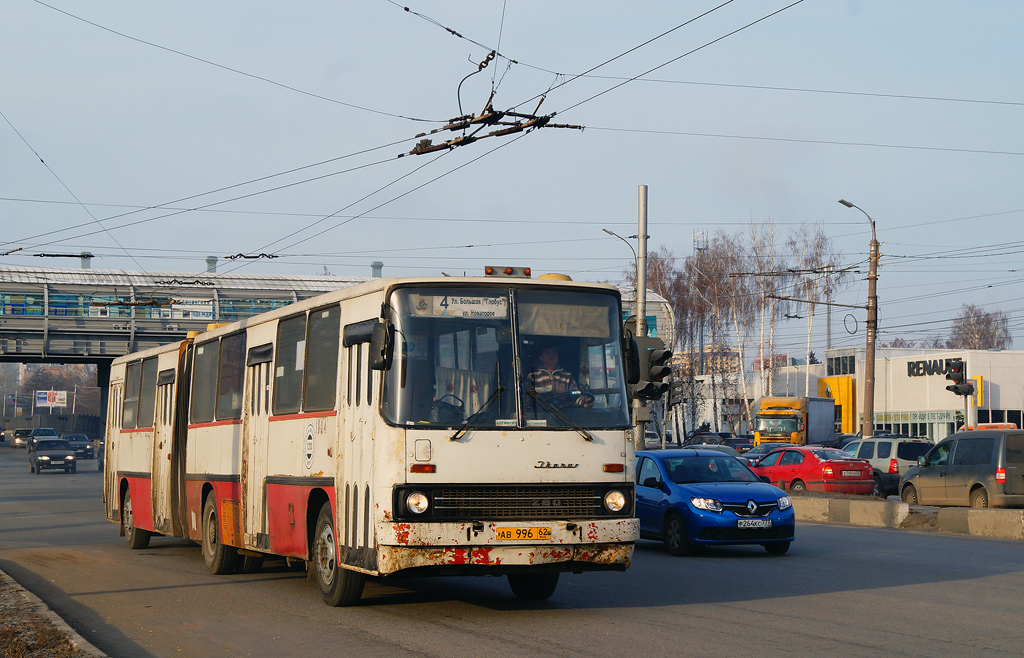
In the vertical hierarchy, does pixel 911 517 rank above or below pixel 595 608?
below

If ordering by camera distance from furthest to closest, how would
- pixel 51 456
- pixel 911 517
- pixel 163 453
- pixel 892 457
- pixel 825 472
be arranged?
pixel 51 456
pixel 892 457
pixel 825 472
pixel 911 517
pixel 163 453

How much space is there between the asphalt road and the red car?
11.1 meters

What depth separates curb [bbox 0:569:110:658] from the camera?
812cm

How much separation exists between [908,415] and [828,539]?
48443 mm

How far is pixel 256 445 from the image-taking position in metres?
12.8

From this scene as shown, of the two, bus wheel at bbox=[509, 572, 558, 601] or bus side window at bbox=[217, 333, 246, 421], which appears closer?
bus wheel at bbox=[509, 572, 558, 601]

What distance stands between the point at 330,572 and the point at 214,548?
4.14 m

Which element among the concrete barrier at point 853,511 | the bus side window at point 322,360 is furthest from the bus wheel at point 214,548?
the concrete barrier at point 853,511

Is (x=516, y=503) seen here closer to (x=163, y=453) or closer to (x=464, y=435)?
(x=464, y=435)

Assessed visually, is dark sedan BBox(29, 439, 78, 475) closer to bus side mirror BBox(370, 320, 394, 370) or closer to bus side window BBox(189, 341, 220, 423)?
bus side window BBox(189, 341, 220, 423)

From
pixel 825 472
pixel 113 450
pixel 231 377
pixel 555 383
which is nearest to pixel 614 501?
pixel 555 383

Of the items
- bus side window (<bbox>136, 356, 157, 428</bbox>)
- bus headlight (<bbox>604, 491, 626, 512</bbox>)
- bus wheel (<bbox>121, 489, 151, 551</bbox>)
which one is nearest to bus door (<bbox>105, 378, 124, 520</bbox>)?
bus wheel (<bbox>121, 489, 151, 551</bbox>)

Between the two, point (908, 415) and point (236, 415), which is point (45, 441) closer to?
point (236, 415)

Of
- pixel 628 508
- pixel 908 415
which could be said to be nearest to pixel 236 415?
pixel 628 508
